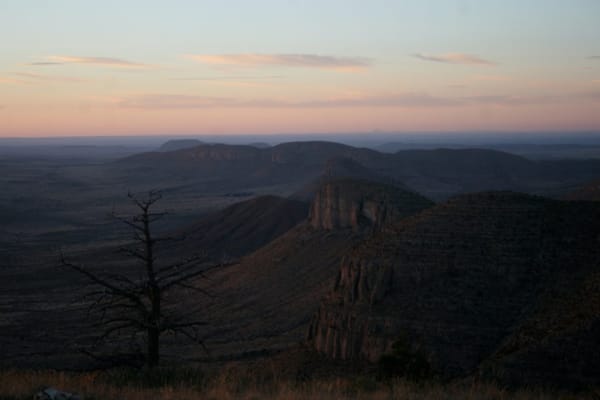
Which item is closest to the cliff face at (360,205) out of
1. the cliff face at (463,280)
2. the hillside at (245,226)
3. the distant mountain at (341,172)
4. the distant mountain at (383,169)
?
the cliff face at (463,280)

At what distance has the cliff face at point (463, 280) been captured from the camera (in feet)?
83.6

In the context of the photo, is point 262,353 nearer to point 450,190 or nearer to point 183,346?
→ point 183,346

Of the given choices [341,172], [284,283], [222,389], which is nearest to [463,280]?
[222,389]

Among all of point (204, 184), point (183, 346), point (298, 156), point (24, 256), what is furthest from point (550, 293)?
point (298, 156)

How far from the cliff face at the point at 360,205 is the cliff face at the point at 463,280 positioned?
624 inches

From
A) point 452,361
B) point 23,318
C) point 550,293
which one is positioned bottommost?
point 23,318

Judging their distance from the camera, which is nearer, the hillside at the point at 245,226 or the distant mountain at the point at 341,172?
the hillside at the point at 245,226

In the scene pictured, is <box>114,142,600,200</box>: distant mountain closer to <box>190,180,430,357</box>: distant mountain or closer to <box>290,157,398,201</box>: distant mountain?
<box>290,157,398,201</box>: distant mountain

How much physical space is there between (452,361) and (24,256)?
63288 mm

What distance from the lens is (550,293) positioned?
26109 mm

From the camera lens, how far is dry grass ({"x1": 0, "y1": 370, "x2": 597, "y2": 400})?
1123 centimetres

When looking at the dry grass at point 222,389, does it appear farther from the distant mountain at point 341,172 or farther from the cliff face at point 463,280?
the distant mountain at point 341,172

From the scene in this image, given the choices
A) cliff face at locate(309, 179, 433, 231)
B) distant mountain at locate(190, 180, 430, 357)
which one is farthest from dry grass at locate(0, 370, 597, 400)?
cliff face at locate(309, 179, 433, 231)

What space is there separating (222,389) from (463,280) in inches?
712
